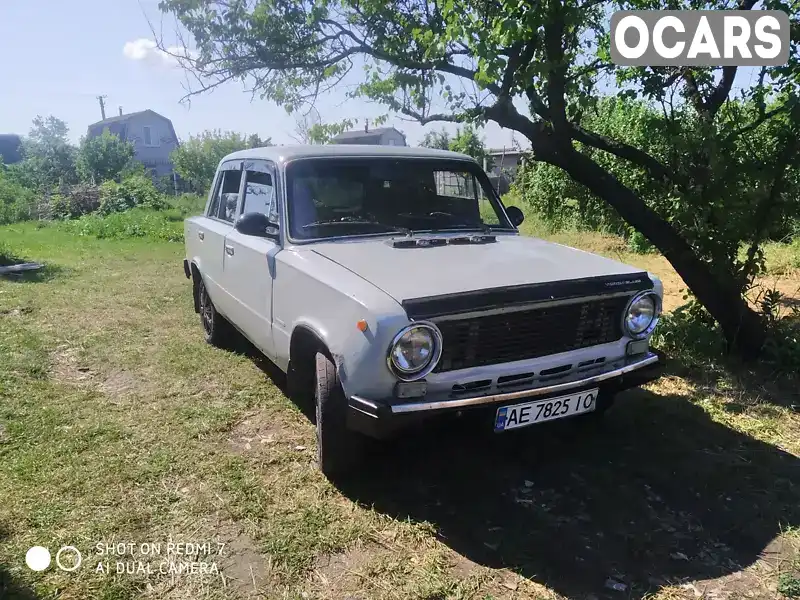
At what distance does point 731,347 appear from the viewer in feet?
16.7

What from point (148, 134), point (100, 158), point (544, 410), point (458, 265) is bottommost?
point (544, 410)

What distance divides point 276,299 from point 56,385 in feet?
7.55

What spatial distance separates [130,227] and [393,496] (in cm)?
1507

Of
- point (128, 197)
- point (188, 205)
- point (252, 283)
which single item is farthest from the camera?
point (188, 205)

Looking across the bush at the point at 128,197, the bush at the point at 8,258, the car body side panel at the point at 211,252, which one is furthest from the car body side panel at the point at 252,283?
the bush at the point at 128,197

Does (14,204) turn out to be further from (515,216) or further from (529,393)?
(529,393)

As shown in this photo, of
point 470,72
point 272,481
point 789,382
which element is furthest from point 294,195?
point 789,382

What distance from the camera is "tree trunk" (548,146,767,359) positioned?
16.4 feet

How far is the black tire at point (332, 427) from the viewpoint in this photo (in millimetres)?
2996

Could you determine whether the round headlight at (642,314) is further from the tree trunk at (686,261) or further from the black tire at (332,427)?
the tree trunk at (686,261)

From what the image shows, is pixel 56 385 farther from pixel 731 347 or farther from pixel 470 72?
pixel 731 347

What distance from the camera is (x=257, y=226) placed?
3814 millimetres
